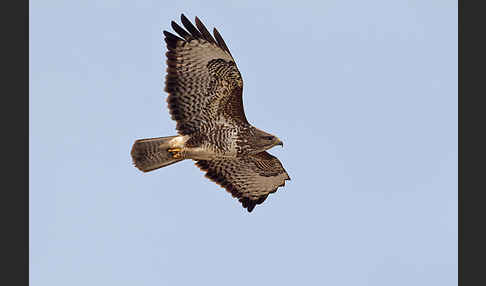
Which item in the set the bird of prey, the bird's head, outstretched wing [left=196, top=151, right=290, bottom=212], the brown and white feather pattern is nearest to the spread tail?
the bird of prey

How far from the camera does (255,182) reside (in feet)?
54.2

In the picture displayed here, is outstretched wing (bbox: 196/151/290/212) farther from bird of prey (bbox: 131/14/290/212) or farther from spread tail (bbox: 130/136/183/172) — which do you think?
spread tail (bbox: 130/136/183/172)

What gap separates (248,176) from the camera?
649 inches

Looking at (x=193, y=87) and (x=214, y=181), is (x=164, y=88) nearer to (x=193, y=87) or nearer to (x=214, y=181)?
(x=193, y=87)

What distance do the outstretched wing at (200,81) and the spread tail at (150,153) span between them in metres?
0.40

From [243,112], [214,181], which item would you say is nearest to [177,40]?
[243,112]

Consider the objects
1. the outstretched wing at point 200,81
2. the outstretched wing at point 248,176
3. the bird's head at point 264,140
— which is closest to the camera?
the outstretched wing at point 200,81

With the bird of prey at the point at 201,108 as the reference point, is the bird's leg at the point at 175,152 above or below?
below

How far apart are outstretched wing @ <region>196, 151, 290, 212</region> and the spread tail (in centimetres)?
125

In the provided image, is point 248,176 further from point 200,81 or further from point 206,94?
point 200,81

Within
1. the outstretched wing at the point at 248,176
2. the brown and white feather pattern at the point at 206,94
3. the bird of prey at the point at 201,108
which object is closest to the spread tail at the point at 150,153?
the bird of prey at the point at 201,108

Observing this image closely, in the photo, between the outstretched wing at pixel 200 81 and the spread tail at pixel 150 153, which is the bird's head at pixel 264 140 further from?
the spread tail at pixel 150 153

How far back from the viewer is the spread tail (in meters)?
15.0

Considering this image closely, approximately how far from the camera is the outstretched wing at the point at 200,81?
1469 cm
